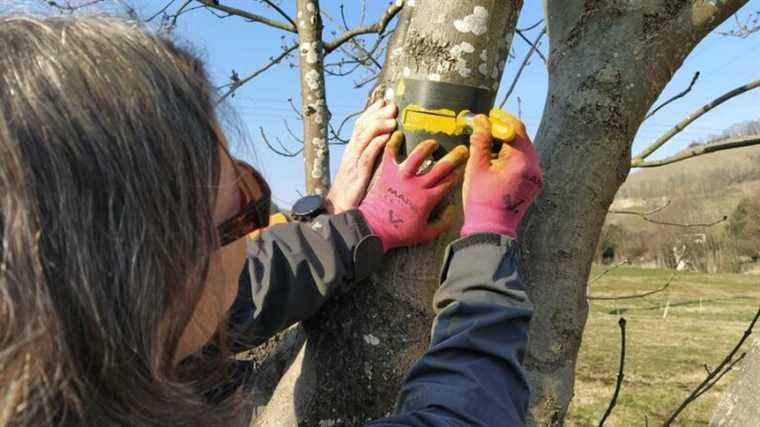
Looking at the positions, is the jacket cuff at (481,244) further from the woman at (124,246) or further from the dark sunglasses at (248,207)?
the dark sunglasses at (248,207)

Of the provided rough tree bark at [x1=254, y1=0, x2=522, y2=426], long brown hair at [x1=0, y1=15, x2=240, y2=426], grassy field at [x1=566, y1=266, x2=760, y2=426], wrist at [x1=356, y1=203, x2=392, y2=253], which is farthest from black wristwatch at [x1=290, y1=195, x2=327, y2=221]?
grassy field at [x1=566, y1=266, x2=760, y2=426]

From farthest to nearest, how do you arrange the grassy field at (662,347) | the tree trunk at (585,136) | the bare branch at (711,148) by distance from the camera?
the grassy field at (662,347) < the bare branch at (711,148) < the tree trunk at (585,136)

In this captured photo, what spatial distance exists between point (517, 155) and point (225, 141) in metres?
0.64

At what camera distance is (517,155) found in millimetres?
1347

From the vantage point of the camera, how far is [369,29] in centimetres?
433

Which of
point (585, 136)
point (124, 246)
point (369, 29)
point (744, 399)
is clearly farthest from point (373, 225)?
point (369, 29)

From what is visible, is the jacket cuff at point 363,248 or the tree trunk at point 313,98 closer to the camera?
the jacket cuff at point 363,248

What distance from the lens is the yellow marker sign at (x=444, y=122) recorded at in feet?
4.36

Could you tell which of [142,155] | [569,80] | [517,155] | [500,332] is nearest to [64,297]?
[142,155]

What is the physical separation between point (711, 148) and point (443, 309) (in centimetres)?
174

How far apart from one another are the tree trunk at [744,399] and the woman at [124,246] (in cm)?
142

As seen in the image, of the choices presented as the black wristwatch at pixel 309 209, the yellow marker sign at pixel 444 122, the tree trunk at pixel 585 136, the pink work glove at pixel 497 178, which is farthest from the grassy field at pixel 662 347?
the black wristwatch at pixel 309 209

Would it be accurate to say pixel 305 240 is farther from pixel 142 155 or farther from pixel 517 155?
pixel 142 155

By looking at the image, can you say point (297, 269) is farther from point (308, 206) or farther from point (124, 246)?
point (124, 246)
